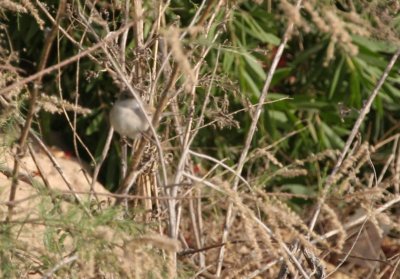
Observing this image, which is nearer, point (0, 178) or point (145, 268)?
point (145, 268)

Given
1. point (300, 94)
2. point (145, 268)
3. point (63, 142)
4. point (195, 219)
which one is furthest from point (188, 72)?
point (63, 142)

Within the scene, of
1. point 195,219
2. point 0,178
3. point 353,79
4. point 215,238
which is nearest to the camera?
point 0,178

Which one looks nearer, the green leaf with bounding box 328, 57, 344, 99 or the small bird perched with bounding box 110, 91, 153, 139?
the small bird perched with bounding box 110, 91, 153, 139

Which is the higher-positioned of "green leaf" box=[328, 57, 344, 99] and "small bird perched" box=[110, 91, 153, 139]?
"small bird perched" box=[110, 91, 153, 139]

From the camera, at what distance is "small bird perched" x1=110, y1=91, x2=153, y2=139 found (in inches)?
111

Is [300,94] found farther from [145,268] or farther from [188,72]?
[188,72]

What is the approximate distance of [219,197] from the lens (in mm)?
2150

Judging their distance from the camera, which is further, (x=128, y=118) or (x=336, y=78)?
(x=336, y=78)

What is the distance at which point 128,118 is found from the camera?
2.90 meters

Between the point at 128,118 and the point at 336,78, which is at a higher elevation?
the point at 128,118

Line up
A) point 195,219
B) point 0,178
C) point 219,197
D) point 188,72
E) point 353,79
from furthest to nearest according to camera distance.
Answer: point 353,79 < point 195,219 < point 0,178 < point 219,197 < point 188,72

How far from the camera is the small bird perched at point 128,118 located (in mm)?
2820

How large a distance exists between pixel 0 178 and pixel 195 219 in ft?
2.97

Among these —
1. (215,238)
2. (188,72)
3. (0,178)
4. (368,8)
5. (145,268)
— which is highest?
(188,72)
